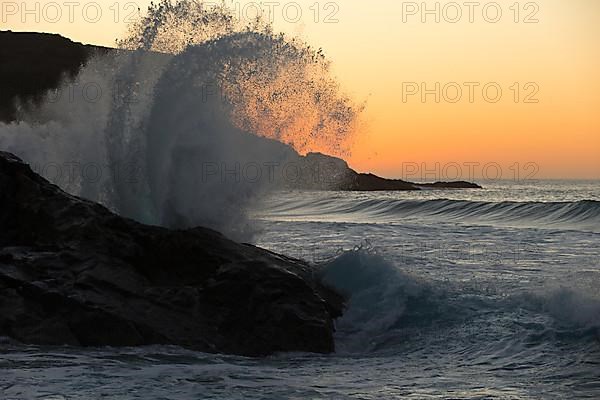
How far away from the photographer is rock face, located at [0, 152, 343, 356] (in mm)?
6453

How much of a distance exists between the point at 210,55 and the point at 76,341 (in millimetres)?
6923

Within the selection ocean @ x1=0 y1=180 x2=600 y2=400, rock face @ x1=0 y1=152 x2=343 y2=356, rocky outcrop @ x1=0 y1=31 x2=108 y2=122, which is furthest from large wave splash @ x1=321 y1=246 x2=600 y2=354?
rocky outcrop @ x1=0 y1=31 x2=108 y2=122

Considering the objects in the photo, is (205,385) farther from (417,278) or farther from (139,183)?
(139,183)

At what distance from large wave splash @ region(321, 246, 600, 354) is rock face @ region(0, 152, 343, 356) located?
14.4 inches

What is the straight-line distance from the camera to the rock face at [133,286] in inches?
254

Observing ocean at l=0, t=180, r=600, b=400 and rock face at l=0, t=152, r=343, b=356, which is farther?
rock face at l=0, t=152, r=343, b=356

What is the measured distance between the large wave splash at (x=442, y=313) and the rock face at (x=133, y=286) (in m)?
0.36

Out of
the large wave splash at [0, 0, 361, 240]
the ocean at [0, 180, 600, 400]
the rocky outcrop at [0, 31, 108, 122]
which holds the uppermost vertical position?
the rocky outcrop at [0, 31, 108, 122]

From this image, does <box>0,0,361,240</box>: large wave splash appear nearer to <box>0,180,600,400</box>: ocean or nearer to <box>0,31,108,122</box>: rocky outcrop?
<box>0,180,600,400</box>: ocean

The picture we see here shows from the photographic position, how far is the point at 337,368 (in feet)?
20.3

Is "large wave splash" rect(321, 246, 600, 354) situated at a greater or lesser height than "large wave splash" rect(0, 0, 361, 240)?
lesser

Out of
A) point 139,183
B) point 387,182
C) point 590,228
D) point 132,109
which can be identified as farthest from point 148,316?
point 387,182

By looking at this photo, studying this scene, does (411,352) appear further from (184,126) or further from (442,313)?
(184,126)

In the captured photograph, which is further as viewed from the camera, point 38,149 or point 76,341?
point 38,149
